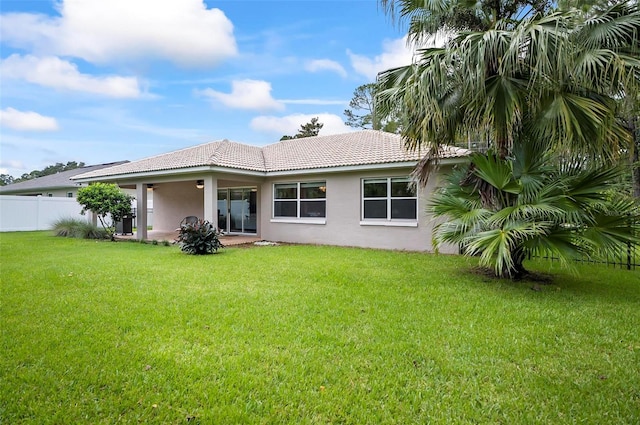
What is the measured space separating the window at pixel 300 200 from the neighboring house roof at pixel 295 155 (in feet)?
3.06

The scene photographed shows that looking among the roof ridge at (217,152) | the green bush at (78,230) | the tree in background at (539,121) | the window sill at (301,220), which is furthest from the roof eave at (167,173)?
the tree in background at (539,121)

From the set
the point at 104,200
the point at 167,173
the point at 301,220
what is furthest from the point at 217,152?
the point at 104,200

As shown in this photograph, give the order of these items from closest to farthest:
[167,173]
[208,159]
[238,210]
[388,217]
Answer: [388,217] → [208,159] → [167,173] → [238,210]

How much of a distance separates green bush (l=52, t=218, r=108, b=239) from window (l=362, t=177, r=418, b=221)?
495 inches

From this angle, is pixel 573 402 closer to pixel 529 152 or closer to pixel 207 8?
pixel 529 152

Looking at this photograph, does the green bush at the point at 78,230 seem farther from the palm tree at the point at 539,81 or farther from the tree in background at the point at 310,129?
the tree in background at the point at 310,129

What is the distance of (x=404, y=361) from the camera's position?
3.91m

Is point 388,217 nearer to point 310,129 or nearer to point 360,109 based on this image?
point 360,109

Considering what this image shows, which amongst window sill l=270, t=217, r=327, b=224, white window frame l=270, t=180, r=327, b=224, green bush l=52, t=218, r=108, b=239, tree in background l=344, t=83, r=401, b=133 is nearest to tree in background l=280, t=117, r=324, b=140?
tree in background l=344, t=83, r=401, b=133

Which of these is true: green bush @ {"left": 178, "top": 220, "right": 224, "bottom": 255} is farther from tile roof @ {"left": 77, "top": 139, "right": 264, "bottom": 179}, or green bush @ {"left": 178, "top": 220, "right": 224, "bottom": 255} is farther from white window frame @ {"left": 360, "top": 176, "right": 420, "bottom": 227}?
white window frame @ {"left": 360, "top": 176, "right": 420, "bottom": 227}

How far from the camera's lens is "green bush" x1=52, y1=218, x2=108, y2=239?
17094mm

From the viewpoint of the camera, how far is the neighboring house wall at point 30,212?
22125 mm

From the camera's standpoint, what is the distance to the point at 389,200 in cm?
1321

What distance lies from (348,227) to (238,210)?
7101 mm
